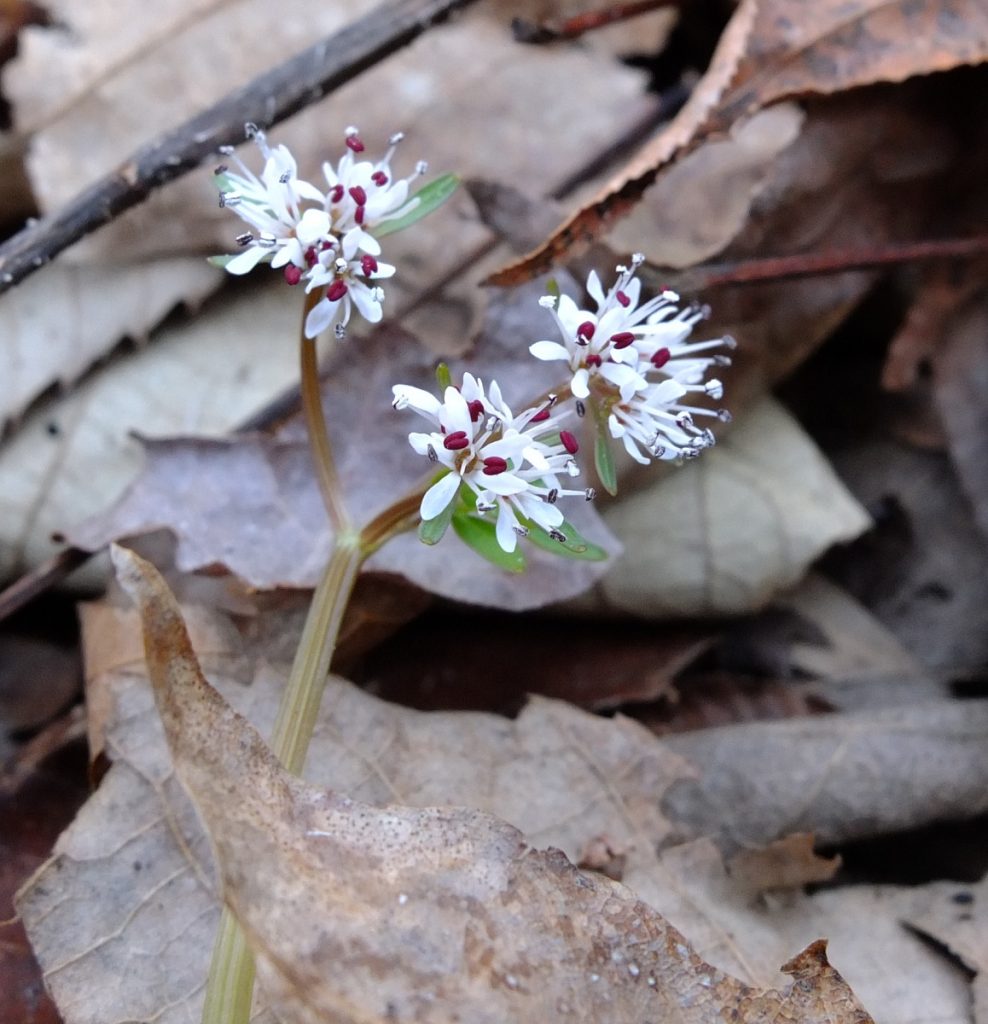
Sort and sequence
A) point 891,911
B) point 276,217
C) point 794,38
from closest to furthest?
point 276,217 < point 891,911 < point 794,38

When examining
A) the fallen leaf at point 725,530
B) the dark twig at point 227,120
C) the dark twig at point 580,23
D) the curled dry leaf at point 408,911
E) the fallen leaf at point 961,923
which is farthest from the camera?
the dark twig at point 580,23

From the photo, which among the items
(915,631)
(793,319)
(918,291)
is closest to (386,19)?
(793,319)

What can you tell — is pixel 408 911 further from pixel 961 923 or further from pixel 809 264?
pixel 809 264

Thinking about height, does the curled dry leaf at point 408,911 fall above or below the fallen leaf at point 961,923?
above

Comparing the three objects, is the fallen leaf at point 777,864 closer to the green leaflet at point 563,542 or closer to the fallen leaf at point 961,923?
the fallen leaf at point 961,923

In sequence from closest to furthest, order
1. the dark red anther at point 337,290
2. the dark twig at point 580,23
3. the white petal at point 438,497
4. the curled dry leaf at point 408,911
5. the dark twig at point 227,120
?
the curled dry leaf at point 408,911 → the white petal at point 438,497 → the dark red anther at point 337,290 → the dark twig at point 227,120 → the dark twig at point 580,23

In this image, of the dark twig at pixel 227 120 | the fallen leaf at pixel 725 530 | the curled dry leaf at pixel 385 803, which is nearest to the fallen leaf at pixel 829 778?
the curled dry leaf at pixel 385 803

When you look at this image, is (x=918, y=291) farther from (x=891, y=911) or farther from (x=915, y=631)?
(x=891, y=911)
